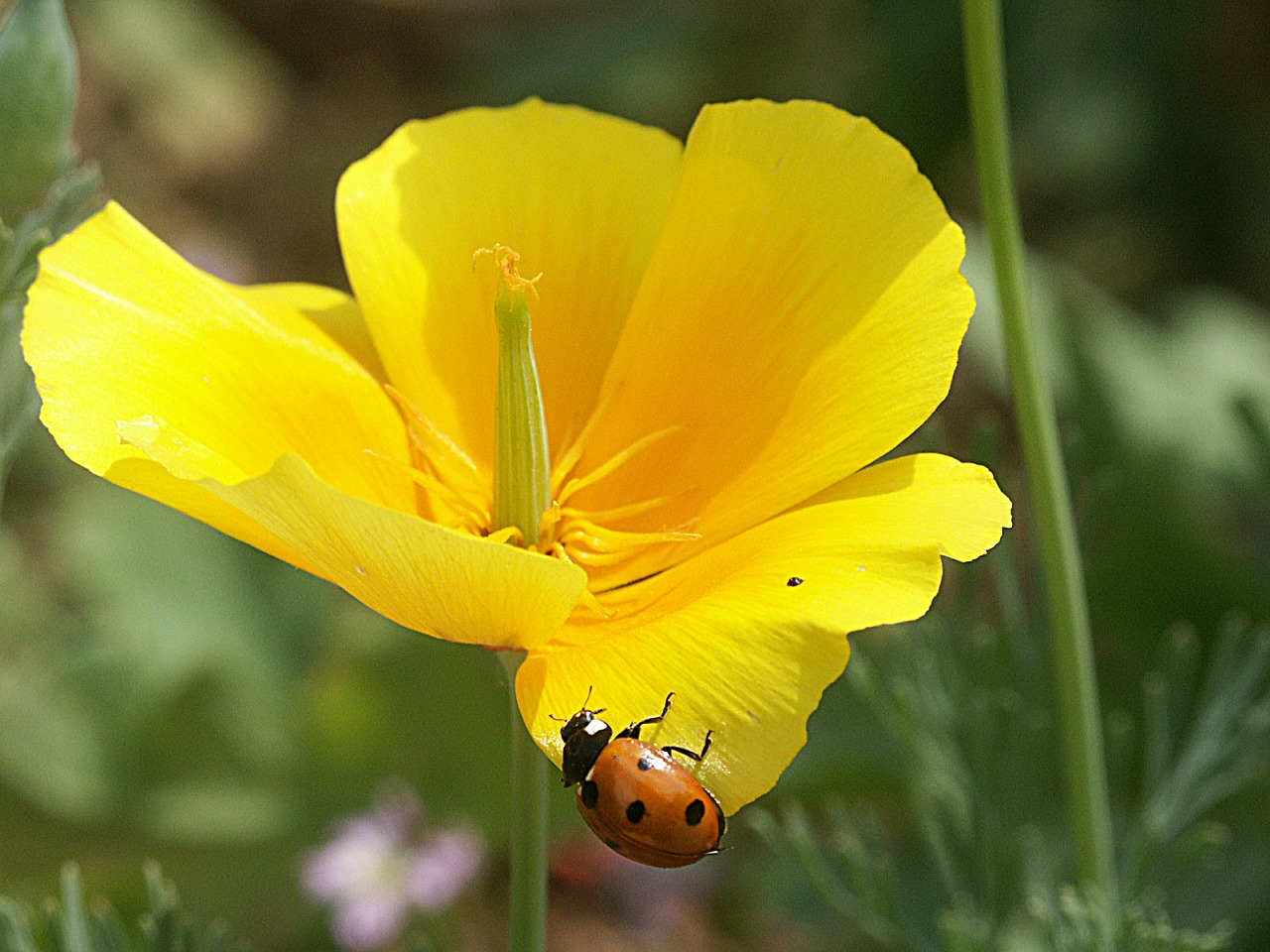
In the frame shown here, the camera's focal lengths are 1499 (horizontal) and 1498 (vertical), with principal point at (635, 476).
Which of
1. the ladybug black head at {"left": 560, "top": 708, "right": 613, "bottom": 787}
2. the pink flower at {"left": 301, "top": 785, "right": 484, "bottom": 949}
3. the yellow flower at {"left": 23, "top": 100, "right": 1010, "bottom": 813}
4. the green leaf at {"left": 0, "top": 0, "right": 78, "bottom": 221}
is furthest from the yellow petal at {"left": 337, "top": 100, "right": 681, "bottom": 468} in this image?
the pink flower at {"left": 301, "top": 785, "right": 484, "bottom": 949}

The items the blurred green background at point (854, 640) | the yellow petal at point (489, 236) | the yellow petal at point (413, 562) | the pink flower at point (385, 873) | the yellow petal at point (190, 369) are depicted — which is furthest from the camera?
the blurred green background at point (854, 640)

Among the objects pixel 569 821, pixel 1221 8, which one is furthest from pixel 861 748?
pixel 1221 8

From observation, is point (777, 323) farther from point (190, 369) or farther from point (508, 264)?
point (190, 369)

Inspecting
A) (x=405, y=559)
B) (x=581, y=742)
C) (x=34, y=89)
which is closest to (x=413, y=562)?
(x=405, y=559)

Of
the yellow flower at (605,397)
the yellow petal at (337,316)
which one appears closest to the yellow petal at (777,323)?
the yellow flower at (605,397)

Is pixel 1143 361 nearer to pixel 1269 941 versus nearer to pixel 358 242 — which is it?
pixel 1269 941

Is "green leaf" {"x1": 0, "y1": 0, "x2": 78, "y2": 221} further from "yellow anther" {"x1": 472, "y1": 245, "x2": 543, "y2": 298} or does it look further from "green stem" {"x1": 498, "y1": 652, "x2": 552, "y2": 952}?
"green stem" {"x1": 498, "y1": 652, "x2": 552, "y2": 952}

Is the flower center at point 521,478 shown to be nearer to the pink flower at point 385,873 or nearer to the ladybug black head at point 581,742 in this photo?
the ladybug black head at point 581,742
